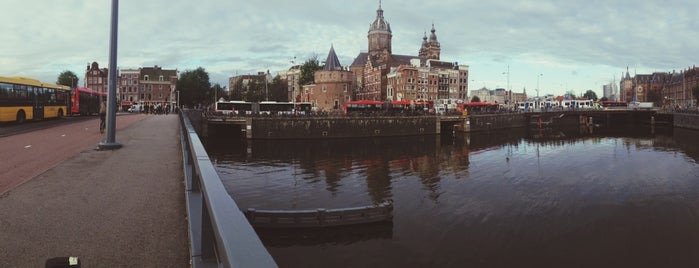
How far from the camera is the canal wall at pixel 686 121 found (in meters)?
78.9

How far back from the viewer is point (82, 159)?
13523 millimetres

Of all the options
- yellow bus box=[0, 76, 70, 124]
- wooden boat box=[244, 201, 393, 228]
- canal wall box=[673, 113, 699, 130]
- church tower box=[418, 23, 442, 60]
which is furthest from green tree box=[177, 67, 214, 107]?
wooden boat box=[244, 201, 393, 228]

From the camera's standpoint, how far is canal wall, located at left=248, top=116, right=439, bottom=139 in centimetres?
6000

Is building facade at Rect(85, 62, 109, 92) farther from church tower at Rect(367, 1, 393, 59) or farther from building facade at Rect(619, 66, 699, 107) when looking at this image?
building facade at Rect(619, 66, 699, 107)

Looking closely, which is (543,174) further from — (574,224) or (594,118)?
(594,118)

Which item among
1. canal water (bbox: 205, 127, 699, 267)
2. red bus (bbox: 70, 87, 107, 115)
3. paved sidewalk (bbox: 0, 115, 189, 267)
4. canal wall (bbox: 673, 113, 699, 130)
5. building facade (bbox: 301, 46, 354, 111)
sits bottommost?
canal water (bbox: 205, 127, 699, 267)

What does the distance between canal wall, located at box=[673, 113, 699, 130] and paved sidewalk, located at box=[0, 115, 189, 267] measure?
93.2m

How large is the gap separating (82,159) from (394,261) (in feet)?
34.4

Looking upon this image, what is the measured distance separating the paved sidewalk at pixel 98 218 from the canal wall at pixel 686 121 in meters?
93.2

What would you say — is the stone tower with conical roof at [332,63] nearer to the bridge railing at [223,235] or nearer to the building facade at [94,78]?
the building facade at [94,78]

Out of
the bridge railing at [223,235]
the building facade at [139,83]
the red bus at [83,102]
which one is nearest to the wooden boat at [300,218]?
the bridge railing at [223,235]

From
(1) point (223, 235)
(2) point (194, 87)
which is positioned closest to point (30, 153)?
(1) point (223, 235)

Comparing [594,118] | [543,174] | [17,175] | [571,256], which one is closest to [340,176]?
[543,174]

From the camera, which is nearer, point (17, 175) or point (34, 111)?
point (17, 175)
